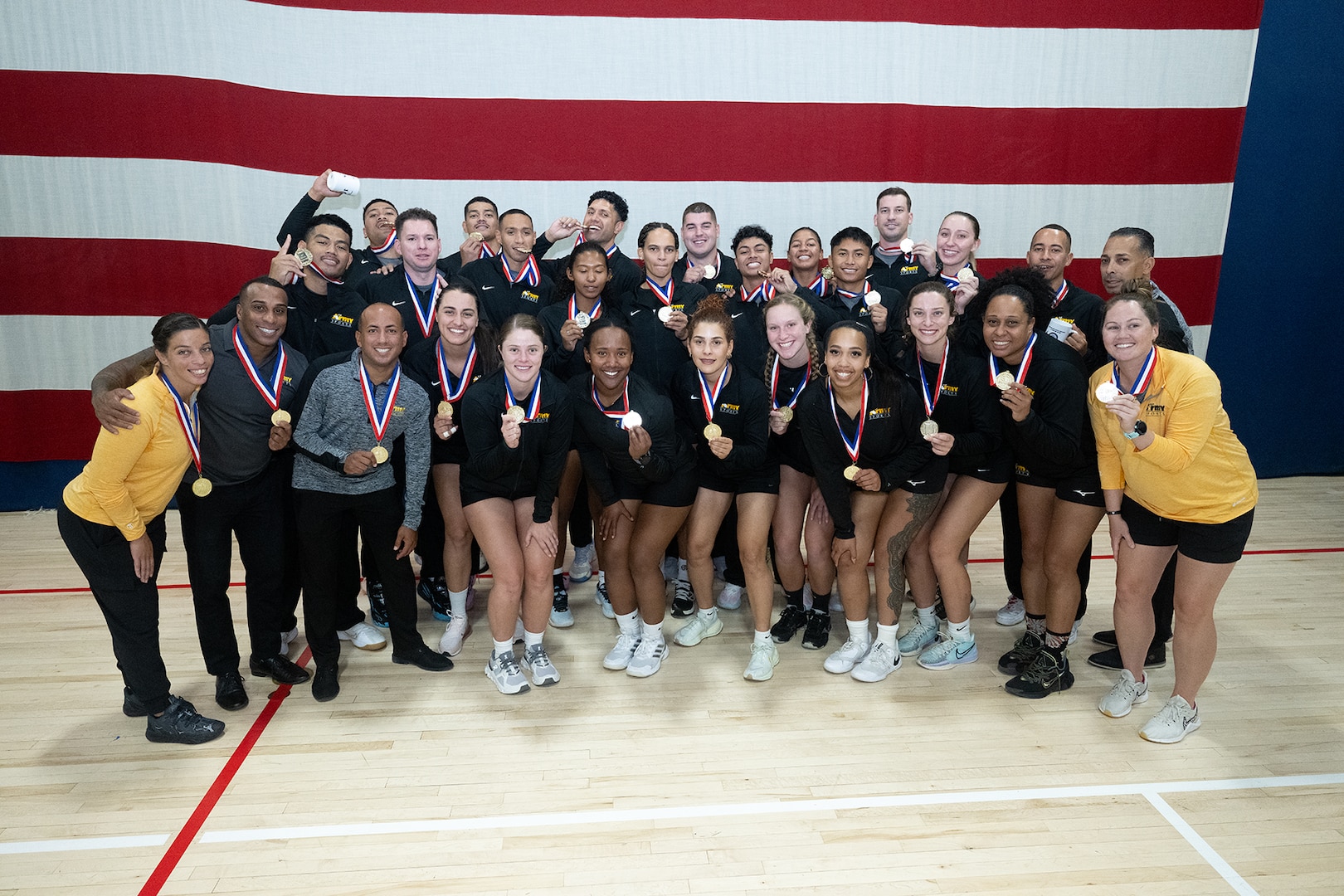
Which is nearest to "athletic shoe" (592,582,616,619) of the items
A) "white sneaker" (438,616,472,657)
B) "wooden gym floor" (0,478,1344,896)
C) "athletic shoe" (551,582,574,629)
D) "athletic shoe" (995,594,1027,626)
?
"athletic shoe" (551,582,574,629)

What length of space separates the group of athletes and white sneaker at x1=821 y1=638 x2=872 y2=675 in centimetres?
1

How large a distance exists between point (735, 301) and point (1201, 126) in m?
3.87

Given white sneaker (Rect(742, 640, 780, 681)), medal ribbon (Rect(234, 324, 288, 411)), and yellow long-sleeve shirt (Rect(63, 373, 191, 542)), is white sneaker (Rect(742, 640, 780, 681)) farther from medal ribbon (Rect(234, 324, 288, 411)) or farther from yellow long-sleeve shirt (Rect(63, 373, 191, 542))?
yellow long-sleeve shirt (Rect(63, 373, 191, 542))

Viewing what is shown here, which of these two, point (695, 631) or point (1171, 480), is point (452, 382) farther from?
point (1171, 480)

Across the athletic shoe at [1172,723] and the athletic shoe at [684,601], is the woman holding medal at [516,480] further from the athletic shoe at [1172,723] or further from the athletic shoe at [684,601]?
the athletic shoe at [1172,723]

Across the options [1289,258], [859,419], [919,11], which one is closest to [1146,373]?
[859,419]

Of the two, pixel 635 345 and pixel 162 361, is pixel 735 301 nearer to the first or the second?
pixel 635 345

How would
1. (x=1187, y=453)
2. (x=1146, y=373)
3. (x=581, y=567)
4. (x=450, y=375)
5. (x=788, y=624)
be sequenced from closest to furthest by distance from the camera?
(x=1187, y=453) → (x=1146, y=373) → (x=450, y=375) → (x=788, y=624) → (x=581, y=567)

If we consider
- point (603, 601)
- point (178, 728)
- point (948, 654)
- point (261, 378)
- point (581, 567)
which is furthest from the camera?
point (581, 567)

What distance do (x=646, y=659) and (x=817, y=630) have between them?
81 centimetres

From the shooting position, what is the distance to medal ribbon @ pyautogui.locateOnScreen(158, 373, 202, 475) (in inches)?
118

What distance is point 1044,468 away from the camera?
344cm

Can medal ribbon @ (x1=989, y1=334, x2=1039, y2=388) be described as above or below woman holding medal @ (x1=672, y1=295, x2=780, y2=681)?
above

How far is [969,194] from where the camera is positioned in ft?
19.0
